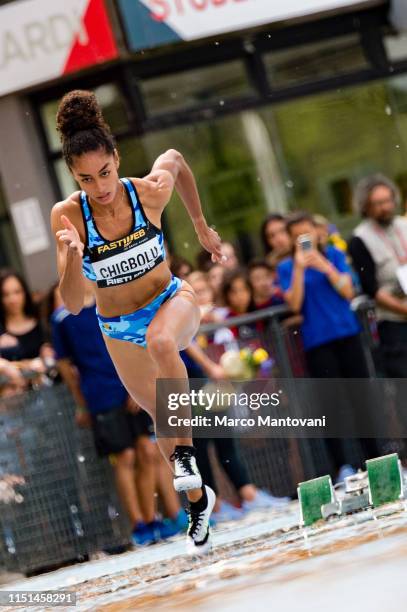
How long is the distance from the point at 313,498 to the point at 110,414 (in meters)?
2.37

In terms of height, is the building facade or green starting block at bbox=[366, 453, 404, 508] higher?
the building facade

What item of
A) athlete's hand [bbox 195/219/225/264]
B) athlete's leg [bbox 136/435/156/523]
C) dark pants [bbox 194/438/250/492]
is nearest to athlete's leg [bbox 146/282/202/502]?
athlete's hand [bbox 195/219/225/264]

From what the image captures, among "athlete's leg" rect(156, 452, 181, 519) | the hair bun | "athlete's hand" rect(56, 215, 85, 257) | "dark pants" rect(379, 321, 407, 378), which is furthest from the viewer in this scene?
"dark pants" rect(379, 321, 407, 378)

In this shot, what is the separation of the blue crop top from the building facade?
5876mm

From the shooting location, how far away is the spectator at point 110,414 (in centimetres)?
970

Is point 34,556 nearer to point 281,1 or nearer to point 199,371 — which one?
point 199,371

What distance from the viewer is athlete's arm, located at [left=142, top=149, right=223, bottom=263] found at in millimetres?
7914

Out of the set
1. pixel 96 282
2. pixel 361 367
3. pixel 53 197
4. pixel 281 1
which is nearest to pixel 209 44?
pixel 281 1

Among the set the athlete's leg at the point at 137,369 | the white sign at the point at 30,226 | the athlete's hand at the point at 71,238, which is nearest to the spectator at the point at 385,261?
the athlete's leg at the point at 137,369

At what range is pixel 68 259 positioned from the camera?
7348mm

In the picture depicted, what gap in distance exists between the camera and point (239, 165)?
48.7 feet

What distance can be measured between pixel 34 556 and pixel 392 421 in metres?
2.56

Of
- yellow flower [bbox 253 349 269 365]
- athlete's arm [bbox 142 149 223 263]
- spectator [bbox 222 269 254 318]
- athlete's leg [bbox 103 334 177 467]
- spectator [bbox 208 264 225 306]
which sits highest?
athlete's arm [bbox 142 149 223 263]

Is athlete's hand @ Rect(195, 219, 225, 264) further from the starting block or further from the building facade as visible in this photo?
the building facade
